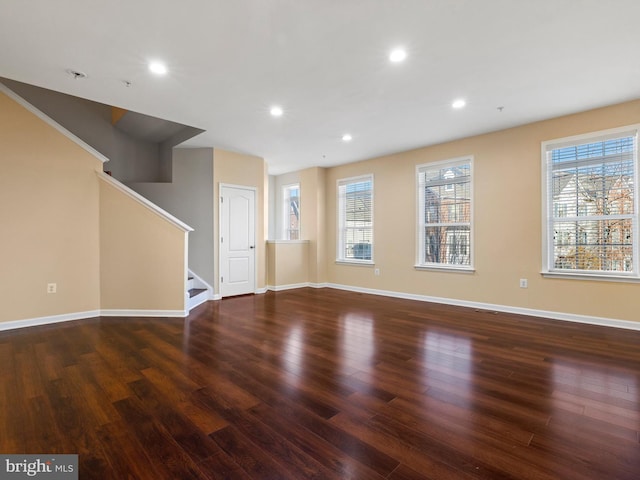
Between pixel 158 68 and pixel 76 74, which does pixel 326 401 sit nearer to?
pixel 158 68

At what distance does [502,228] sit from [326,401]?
3815 mm

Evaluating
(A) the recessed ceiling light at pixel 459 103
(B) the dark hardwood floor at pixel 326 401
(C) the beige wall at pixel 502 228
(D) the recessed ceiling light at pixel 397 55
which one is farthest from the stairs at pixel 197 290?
(A) the recessed ceiling light at pixel 459 103

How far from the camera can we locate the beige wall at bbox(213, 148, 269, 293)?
5.59m

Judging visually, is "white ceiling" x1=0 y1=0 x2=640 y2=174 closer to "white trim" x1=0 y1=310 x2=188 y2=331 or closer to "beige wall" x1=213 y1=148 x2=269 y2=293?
"beige wall" x1=213 y1=148 x2=269 y2=293

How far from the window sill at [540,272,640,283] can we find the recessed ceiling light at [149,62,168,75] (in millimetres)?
5066

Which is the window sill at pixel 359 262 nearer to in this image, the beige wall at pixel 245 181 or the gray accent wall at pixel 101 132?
the beige wall at pixel 245 181

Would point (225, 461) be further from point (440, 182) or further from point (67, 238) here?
point (440, 182)

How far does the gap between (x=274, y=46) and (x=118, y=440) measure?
2.88m

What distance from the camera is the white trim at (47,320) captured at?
364 centimetres

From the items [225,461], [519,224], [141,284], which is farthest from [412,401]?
[141,284]

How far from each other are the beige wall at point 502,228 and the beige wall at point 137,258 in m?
3.65

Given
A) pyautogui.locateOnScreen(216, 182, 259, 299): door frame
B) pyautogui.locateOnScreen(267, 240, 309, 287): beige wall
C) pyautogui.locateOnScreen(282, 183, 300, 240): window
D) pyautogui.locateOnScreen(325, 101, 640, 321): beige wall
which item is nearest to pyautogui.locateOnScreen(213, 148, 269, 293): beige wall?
pyautogui.locateOnScreen(216, 182, 259, 299): door frame

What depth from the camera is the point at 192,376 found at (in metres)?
2.46

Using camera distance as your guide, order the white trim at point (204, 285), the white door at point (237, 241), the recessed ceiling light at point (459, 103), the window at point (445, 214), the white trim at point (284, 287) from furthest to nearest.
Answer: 1. the white trim at point (284, 287)
2. the white door at point (237, 241)
3. the white trim at point (204, 285)
4. the window at point (445, 214)
5. the recessed ceiling light at point (459, 103)
